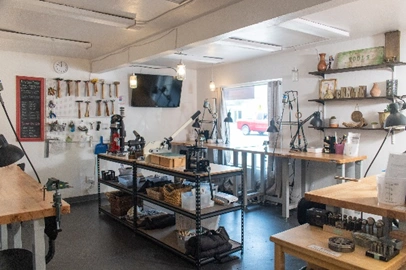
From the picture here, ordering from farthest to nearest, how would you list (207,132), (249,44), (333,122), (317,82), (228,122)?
(207,132)
(228,122)
(317,82)
(333,122)
(249,44)

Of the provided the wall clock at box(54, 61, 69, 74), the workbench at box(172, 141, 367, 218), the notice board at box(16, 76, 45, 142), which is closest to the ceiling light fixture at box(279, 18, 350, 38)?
the workbench at box(172, 141, 367, 218)

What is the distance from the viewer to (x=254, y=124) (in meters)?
5.95

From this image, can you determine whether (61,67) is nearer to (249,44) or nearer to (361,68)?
(249,44)

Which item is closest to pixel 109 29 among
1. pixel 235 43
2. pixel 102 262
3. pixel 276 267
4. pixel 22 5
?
pixel 22 5

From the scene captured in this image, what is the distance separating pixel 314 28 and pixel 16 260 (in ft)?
11.5

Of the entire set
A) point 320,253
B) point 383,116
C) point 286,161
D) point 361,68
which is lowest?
point 320,253

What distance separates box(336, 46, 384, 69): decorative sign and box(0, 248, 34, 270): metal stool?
4.20 metres

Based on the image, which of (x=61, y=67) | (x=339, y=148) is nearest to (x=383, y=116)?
(x=339, y=148)

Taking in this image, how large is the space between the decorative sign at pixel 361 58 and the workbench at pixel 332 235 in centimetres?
236

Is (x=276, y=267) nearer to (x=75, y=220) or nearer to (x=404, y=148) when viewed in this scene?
(x=404, y=148)

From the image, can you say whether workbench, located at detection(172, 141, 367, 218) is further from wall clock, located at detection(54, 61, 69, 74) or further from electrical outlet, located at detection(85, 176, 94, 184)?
wall clock, located at detection(54, 61, 69, 74)

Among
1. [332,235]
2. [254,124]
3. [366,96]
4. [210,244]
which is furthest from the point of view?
[254,124]

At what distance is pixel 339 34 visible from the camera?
3.94 meters

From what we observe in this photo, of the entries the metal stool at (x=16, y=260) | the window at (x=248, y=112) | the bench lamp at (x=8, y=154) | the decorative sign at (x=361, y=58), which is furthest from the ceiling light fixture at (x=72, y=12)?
the window at (x=248, y=112)
